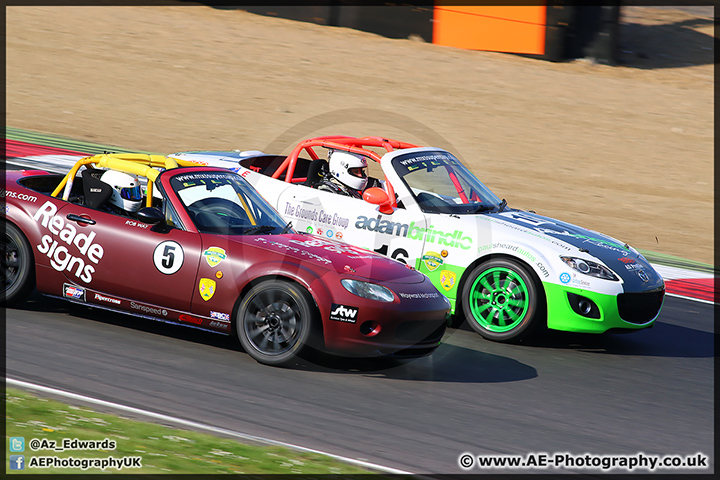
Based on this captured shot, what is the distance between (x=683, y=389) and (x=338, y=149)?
4142 millimetres

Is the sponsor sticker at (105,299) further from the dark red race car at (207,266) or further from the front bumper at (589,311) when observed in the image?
the front bumper at (589,311)

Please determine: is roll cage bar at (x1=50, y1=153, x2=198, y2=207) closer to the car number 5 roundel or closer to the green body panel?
the car number 5 roundel

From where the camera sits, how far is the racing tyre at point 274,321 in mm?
6340

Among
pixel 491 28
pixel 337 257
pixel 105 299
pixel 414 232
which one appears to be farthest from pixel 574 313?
pixel 491 28

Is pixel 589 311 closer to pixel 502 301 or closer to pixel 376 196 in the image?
pixel 502 301

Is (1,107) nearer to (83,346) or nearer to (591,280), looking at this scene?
(83,346)

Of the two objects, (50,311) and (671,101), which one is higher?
(671,101)

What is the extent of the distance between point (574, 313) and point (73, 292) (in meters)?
4.36

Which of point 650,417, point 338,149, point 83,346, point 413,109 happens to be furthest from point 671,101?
point 83,346

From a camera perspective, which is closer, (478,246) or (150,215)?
(150,215)

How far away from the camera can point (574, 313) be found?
7.53m

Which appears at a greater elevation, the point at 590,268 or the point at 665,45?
the point at 665,45

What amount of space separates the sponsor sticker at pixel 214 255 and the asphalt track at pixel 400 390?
76 centimetres

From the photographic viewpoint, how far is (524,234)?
790 cm
